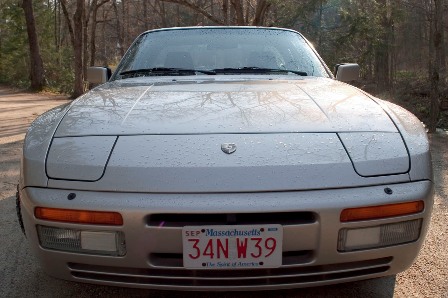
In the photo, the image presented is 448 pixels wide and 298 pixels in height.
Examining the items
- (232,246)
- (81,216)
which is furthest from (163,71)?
(232,246)

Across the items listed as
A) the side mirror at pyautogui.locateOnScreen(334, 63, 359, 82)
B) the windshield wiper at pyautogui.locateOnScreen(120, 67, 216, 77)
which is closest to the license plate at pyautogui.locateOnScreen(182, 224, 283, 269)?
the windshield wiper at pyautogui.locateOnScreen(120, 67, 216, 77)

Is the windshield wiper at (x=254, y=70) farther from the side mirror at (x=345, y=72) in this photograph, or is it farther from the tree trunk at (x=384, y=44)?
the tree trunk at (x=384, y=44)

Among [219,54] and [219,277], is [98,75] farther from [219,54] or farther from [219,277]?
[219,277]

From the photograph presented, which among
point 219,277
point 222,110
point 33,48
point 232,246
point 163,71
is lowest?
point 219,277

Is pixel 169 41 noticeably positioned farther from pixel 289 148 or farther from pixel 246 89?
pixel 289 148

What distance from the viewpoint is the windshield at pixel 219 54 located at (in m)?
2.90

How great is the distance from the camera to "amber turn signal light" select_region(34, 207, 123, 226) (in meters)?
1.56

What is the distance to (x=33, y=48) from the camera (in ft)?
64.8

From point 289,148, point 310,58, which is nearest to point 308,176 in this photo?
point 289,148

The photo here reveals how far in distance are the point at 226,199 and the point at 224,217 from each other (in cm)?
7

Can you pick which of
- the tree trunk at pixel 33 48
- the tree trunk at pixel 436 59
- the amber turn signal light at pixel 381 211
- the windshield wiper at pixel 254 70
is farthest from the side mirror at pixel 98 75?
the tree trunk at pixel 33 48

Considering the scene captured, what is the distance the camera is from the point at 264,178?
1.60 meters

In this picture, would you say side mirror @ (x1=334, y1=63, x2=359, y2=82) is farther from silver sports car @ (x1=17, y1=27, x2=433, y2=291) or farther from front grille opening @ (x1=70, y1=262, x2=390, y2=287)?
front grille opening @ (x1=70, y1=262, x2=390, y2=287)

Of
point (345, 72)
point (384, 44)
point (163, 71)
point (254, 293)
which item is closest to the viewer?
point (254, 293)
